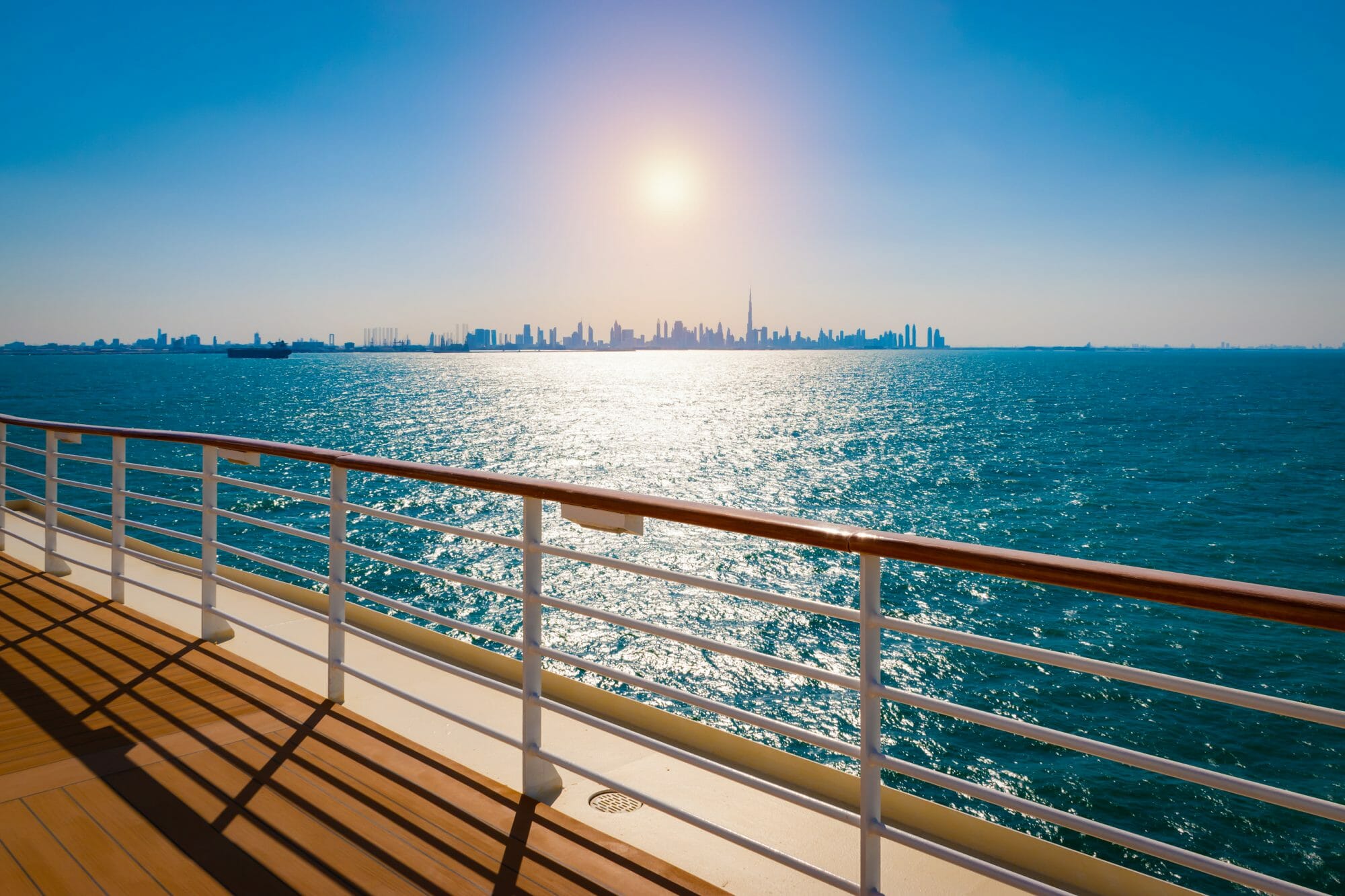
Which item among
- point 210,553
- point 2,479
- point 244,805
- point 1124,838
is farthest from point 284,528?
point 2,479

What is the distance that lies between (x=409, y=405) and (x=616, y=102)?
40.6 meters

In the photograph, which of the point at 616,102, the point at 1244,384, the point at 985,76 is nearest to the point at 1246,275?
the point at 1244,384

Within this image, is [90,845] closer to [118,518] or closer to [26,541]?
[118,518]

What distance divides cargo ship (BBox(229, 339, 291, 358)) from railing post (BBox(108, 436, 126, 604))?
169 m

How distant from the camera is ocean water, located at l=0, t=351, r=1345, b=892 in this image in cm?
879

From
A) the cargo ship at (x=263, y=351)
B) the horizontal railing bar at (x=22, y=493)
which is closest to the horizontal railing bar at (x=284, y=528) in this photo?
the horizontal railing bar at (x=22, y=493)

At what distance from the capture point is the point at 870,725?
Answer: 1658mm

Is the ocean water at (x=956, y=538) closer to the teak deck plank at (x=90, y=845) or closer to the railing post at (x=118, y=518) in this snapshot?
the railing post at (x=118, y=518)

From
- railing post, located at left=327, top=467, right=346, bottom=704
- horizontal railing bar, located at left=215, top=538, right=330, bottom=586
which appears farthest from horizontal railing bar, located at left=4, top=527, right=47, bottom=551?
railing post, located at left=327, top=467, right=346, bottom=704

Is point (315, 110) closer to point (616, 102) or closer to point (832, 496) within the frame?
point (616, 102)

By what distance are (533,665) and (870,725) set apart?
3.58 ft

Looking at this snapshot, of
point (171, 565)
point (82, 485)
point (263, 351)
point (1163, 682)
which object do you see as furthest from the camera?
point (263, 351)

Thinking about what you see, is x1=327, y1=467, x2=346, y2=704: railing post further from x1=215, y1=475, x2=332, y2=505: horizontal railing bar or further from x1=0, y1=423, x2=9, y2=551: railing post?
x1=0, y1=423, x2=9, y2=551: railing post

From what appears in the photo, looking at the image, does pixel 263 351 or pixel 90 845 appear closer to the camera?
pixel 90 845
